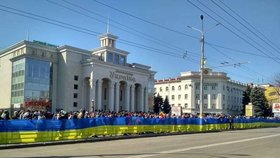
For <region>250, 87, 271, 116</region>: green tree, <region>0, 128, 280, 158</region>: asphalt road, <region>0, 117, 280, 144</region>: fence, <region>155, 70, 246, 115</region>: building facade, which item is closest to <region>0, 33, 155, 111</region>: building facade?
<region>250, 87, 271, 116</region>: green tree

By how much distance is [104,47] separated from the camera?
291 ft

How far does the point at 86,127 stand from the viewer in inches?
955

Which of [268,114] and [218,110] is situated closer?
[268,114]

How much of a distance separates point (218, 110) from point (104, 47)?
1897 inches

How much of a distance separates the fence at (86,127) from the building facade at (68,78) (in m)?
42.3

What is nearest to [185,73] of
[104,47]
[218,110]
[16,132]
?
[218,110]

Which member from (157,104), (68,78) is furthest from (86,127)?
(157,104)

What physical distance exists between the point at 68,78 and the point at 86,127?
60044mm

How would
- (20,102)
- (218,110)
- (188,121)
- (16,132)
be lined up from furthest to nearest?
(218,110)
(20,102)
(188,121)
(16,132)

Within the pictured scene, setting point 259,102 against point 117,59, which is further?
point 259,102

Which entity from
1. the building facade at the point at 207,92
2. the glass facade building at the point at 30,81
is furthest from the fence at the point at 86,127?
the building facade at the point at 207,92

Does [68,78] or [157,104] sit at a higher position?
[68,78]

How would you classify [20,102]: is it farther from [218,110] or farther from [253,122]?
[218,110]

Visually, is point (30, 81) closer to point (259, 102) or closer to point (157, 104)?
point (157, 104)
